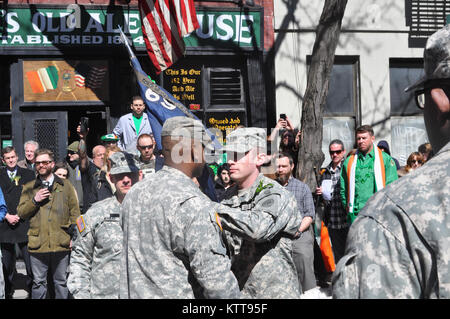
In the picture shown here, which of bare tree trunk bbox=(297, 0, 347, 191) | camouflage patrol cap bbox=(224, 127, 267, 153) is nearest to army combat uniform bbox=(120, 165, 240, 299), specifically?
camouflage patrol cap bbox=(224, 127, 267, 153)

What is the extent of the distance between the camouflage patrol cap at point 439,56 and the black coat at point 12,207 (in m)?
7.50

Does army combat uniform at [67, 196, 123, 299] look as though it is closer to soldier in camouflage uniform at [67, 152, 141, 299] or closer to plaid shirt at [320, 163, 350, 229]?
soldier in camouflage uniform at [67, 152, 141, 299]

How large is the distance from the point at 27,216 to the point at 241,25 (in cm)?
624

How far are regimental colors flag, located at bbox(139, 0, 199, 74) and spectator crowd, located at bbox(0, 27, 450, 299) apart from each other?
3.50 ft

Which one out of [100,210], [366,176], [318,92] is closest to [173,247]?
[100,210]

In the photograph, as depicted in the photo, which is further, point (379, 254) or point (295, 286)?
point (295, 286)

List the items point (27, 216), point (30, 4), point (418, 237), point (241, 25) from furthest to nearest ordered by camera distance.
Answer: point (241, 25) < point (30, 4) < point (27, 216) < point (418, 237)

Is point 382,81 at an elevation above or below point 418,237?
above

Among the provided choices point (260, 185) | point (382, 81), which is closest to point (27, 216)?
point (260, 185)

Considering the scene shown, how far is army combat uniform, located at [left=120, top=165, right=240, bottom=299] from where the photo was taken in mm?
3191
